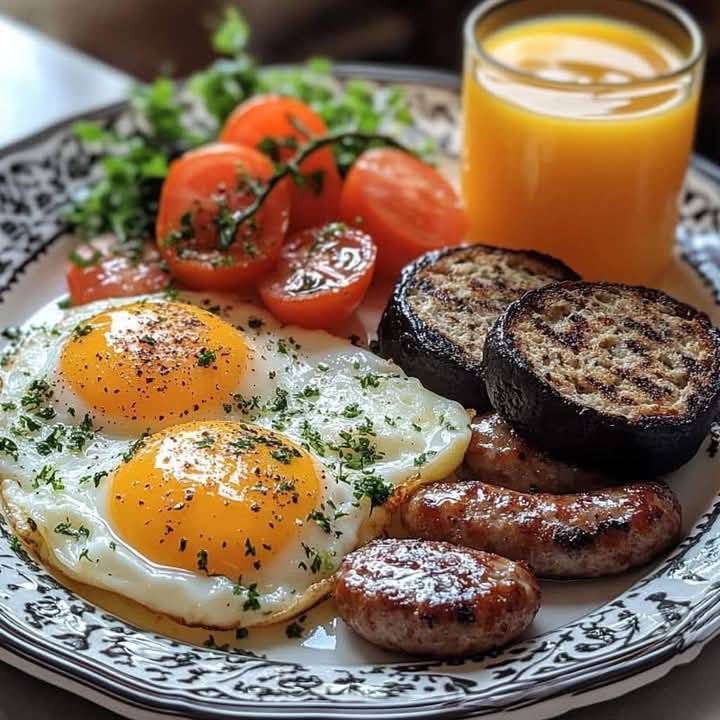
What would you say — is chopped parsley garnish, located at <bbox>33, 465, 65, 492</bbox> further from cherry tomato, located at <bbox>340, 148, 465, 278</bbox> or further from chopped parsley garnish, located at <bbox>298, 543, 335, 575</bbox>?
cherry tomato, located at <bbox>340, 148, 465, 278</bbox>

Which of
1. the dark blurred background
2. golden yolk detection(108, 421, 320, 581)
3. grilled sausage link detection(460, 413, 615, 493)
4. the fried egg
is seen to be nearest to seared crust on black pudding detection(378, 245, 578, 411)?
the fried egg

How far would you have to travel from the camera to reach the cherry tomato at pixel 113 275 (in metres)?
3.42

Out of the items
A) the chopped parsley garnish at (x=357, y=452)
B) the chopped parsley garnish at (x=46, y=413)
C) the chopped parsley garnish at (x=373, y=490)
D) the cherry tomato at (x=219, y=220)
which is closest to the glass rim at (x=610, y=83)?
the cherry tomato at (x=219, y=220)

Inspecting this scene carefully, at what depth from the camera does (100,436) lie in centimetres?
281

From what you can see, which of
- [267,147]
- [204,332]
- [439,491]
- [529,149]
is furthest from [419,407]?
[267,147]

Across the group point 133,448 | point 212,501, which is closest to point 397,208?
point 133,448

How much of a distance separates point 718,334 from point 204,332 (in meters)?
1.36

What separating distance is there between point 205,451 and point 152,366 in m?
0.37

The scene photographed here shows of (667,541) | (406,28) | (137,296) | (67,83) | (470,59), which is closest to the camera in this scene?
(667,541)

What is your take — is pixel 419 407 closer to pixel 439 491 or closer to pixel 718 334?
pixel 439 491

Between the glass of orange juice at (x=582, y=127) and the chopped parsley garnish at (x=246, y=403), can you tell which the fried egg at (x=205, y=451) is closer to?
the chopped parsley garnish at (x=246, y=403)

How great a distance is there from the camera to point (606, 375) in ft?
8.98

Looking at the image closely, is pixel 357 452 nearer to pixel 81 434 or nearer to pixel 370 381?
pixel 370 381

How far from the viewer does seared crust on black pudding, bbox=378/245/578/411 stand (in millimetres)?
2916
